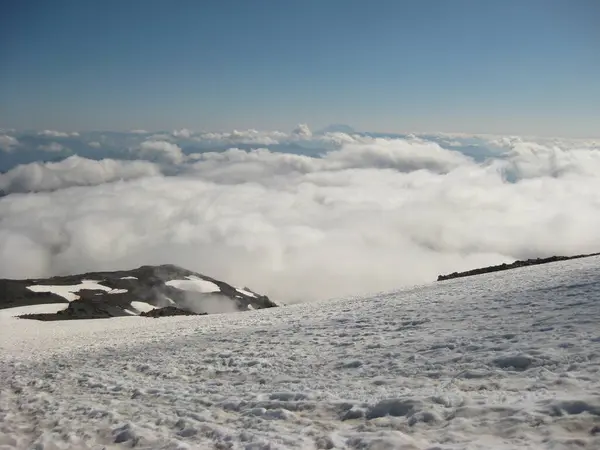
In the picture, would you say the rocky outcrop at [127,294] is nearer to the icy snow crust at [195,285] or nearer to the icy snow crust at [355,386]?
the icy snow crust at [195,285]

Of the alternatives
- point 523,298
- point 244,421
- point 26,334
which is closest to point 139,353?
point 244,421

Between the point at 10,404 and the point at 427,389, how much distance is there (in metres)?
12.0

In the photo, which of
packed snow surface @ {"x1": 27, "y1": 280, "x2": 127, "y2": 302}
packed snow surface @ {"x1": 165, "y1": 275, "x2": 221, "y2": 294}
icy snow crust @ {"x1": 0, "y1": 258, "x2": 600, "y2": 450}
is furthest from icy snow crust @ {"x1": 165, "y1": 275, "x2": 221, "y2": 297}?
icy snow crust @ {"x1": 0, "y1": 258, "x2": 600, "y2": 450}

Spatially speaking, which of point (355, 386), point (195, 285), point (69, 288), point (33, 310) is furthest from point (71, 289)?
point (355, 386)

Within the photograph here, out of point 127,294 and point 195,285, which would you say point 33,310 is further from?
point 195,285

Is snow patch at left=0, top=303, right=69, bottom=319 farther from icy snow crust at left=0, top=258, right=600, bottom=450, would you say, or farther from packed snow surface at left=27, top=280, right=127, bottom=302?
icy snow crust at left=0, top=258, right=600, bottom=450

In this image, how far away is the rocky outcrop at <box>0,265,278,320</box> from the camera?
7038 cm

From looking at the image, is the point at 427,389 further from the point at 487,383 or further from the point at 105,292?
the point at 105,292

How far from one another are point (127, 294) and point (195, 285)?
27.9 m

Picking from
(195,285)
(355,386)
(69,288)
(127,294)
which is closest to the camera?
(355,386)

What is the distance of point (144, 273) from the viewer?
119438 millimetres

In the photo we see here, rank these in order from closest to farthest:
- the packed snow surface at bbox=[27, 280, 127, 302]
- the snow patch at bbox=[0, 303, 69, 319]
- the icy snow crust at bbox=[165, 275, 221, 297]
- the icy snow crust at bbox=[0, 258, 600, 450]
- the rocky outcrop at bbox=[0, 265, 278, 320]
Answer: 1. the icy snow crust at bbox=[0, 258, 600, 450]
2. the snow patch at bbox=[0, 303, 69, 319]
3. the rocky outcrop at bbox=[0, 265, 278, 320]
4. the packed snow surface at bbox=[27, 280, 127, 302]
5. the icy snow crust at bbox=[165, 275, 221, 297]

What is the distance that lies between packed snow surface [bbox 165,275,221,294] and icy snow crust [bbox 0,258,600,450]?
10059 centimetres

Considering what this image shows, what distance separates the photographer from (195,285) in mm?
121438
